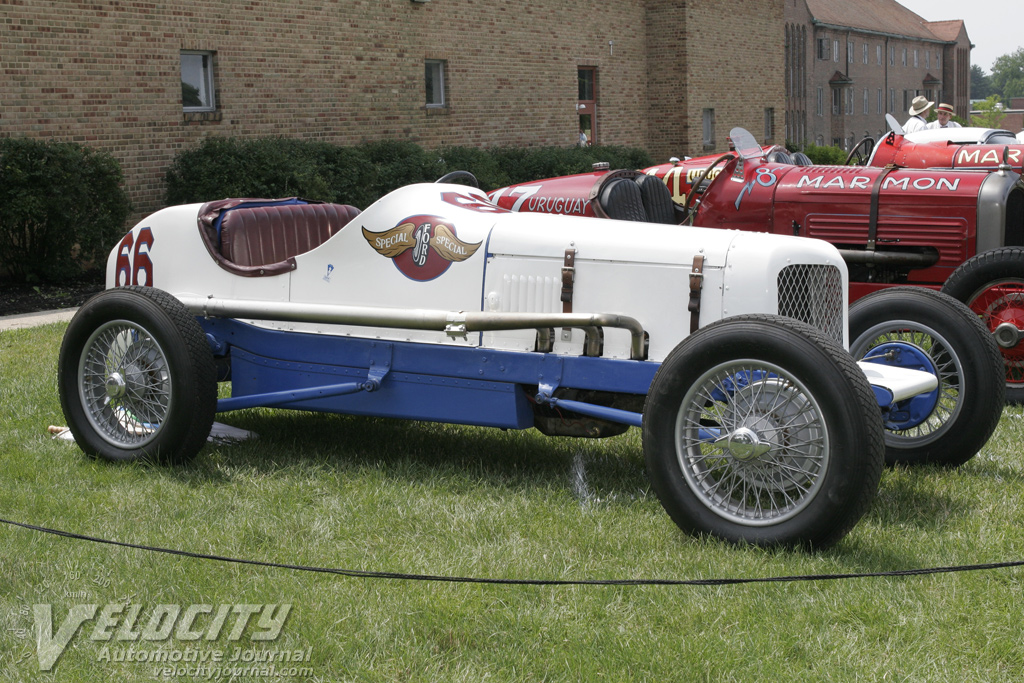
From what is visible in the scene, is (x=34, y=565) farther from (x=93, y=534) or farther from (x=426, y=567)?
(x=426, y=567)

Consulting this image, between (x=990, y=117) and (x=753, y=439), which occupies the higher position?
(x=990, y=117)

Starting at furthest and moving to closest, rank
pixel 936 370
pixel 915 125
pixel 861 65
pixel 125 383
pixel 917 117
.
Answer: pixel 861 65, pixel 917 117, pixel 915 125, pixel 125 383, pixel 936 370

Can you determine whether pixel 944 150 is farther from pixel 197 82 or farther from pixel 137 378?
pixel 197 82

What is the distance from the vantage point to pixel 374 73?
63.3 feet

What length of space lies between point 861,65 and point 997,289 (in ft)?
189

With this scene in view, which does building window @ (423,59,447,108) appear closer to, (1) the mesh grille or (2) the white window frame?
(2) the white window frame

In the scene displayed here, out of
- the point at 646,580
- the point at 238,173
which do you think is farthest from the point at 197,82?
the point at 646,580

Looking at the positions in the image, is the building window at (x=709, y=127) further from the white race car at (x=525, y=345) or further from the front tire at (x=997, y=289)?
the white race car at (x=525, y=345)

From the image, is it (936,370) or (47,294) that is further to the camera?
(47,294)

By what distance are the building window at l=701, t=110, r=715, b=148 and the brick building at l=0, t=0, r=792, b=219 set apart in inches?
1.5

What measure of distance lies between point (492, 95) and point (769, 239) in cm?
1895

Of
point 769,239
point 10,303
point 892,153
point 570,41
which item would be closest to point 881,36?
point 570,41

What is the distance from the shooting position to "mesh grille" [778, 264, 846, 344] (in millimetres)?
4512

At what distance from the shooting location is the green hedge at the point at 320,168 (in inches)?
603
